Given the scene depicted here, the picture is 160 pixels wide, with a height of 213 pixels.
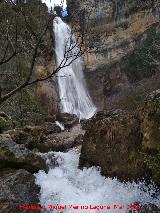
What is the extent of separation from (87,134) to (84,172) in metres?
1.24

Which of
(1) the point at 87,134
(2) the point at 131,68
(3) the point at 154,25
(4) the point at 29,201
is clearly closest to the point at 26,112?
(1) the point at 87,134

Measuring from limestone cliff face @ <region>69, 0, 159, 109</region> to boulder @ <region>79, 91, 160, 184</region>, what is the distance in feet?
79.5

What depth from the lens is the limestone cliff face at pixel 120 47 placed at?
123ft

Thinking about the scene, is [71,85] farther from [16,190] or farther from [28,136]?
[16,190]

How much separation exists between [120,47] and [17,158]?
29100mm

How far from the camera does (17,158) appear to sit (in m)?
12.0

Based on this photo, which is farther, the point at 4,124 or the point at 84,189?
the point at 4,124

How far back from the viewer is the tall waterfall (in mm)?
34344

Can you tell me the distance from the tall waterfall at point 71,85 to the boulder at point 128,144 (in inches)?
827

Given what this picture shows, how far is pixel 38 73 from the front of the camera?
32.8 m

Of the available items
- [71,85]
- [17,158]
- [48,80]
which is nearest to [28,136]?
[17,158]

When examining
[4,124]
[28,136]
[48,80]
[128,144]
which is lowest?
[48,80]

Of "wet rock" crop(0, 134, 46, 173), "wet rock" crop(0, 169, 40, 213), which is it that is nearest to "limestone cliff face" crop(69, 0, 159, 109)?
Answer: "wet rock" crop(0, 134, 46, 173)

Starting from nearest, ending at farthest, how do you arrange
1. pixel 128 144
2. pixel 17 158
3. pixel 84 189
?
pixel 128 144, pixel 84 189, pixel 17 158
